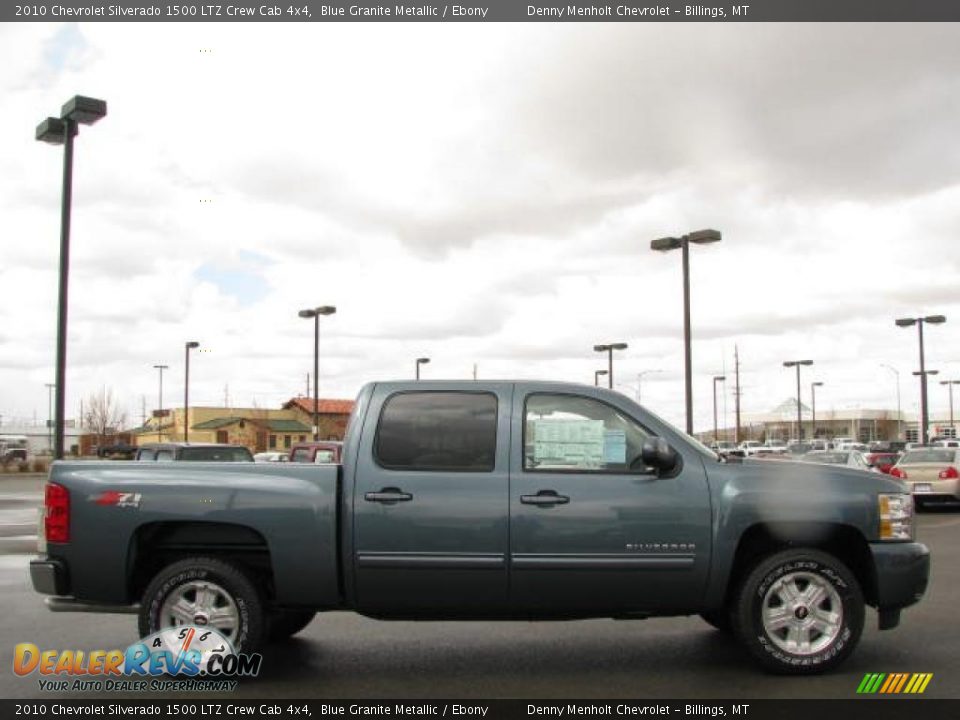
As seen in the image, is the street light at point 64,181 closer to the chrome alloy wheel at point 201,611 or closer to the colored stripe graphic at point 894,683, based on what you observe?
the chrome alloy wheel at point 201,611

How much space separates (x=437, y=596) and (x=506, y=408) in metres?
1.27

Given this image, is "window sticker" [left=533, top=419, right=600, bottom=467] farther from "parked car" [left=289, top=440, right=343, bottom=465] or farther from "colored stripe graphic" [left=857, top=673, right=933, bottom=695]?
"parked car" [left=289, top=440, right=343, bottom=465]

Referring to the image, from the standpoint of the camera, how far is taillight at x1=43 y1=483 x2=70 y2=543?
6.03 meters

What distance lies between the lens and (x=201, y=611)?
19.6 feet

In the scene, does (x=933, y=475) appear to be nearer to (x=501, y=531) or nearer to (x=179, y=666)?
(x=501, y=531)

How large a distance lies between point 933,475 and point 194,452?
15.1 m

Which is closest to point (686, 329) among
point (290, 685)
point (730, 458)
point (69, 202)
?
point (69, 202)

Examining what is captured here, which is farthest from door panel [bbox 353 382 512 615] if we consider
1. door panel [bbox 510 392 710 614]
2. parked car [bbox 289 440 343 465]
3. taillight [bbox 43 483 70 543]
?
parked car [bbox 289 440 343 465]

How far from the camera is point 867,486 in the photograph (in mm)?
6117

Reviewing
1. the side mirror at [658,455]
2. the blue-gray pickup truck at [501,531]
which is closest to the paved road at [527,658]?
the blue-gray pickup truck at [501,531]

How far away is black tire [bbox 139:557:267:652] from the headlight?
158 inches

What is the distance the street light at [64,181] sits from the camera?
621 inches
